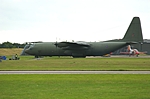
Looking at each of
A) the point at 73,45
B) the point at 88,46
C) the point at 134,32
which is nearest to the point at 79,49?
the point at 73,45

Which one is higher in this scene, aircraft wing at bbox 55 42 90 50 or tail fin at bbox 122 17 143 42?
tail fin at bbox 122 17 143 42

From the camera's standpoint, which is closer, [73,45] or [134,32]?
[73,45]

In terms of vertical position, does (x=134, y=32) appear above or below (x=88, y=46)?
above

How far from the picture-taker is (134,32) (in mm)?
68625

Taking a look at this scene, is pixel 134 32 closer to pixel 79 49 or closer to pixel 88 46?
pixel 88 46

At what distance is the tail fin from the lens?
6838cm

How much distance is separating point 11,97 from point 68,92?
3089 millimetres


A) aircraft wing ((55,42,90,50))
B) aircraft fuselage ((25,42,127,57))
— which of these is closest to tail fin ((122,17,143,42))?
aircraft fuselage ((25,42,127,57))

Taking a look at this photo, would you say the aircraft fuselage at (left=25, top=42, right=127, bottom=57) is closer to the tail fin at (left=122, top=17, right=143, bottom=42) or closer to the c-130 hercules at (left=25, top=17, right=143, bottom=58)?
the c-130 hercules at (left=25, top=17, right=143, bottom=58)

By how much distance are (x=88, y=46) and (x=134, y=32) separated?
11.1m

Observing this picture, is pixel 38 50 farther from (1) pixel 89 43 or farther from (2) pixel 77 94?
(2) pixel 77 94

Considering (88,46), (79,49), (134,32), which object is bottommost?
(79,49)

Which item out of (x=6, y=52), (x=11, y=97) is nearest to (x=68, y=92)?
(x=11, y=97)

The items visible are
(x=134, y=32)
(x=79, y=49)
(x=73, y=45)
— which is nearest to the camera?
(x=73, y=45)
